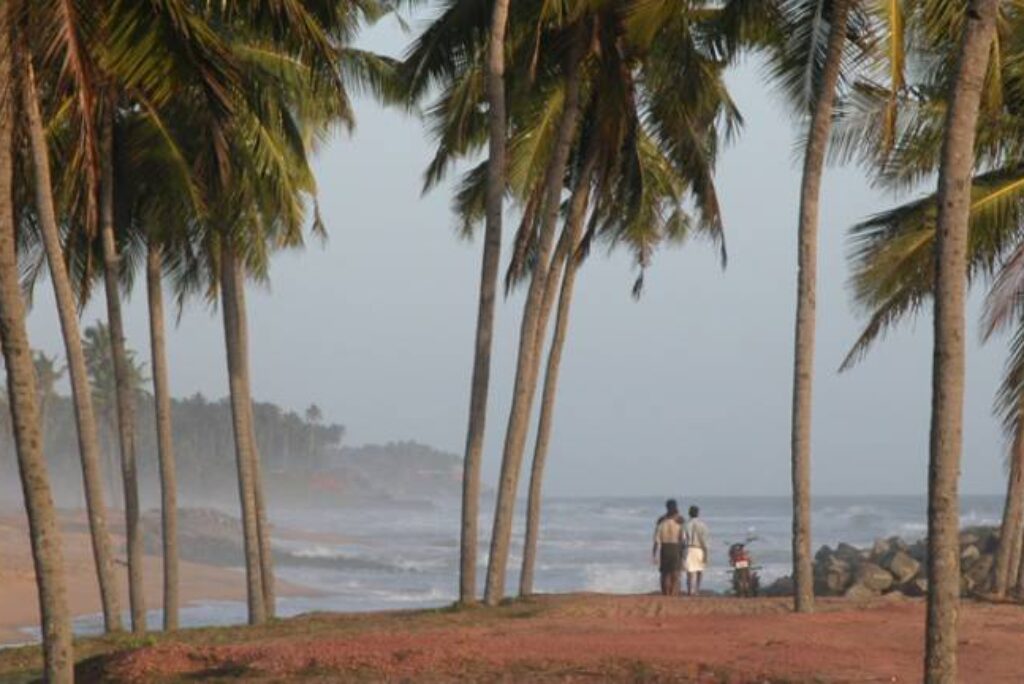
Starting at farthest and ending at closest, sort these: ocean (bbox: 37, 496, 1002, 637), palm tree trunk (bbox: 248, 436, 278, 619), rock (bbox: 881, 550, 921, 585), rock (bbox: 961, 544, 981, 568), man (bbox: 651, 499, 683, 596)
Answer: ocean (bbox: 37, 496, 1002, 637) < rock (bbox: 961, 544, 981, 568) < rock (bbox: 881, 550, 921, 585) < man (bbox: 651, 499, 683, 596) < palm tree trunk (bbox: 248, 436, 278, 619)

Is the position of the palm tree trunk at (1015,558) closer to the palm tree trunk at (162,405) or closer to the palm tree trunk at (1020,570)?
the palm tree trunk at (1020,570)

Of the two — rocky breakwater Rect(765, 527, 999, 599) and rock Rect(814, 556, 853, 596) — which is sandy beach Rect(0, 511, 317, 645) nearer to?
rock Rect(814, 556, 853, 596)

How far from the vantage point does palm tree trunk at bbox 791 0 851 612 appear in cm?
2134

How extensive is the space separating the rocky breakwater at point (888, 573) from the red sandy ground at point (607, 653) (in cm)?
1359

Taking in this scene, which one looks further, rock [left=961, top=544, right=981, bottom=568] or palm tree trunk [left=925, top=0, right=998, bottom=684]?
rock [left=961, top=544, right=981, bottom=568]

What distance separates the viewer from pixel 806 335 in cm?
2139

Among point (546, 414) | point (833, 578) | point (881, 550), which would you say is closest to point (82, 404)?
point (546, 414)

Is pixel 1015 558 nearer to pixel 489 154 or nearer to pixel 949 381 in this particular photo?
pixel 489 154

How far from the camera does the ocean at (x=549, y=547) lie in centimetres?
5572

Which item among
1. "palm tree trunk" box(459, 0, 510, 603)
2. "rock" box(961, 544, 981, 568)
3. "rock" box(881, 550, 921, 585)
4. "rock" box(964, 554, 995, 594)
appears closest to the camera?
"palm tree trunk" box(459, 0, 510, 603)

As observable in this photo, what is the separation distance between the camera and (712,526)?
114m

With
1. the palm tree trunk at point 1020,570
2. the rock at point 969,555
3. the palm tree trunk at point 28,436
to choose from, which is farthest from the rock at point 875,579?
the palm tree trunk at point 28,436

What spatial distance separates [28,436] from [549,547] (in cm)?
7399

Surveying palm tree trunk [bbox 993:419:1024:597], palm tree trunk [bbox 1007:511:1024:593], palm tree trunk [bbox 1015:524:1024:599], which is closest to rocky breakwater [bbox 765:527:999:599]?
palm tree trunk [bbox 1007:511:1024:593]
